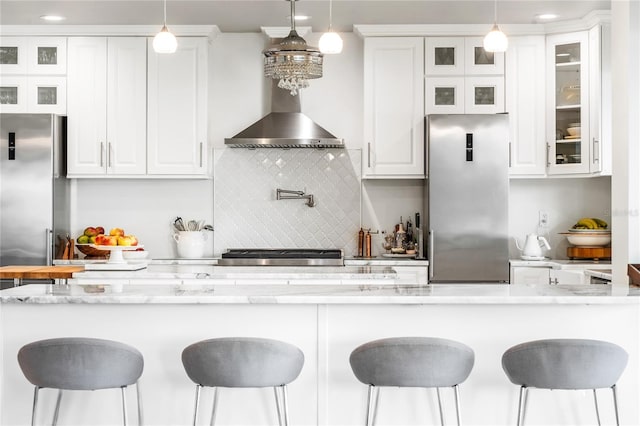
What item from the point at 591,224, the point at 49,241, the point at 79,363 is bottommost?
the point at 79,363

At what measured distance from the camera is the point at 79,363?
2.72m

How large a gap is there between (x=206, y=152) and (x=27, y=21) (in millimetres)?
1616

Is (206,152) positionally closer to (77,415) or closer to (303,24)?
(303,24)

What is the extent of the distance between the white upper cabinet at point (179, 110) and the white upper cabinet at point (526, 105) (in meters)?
2.29

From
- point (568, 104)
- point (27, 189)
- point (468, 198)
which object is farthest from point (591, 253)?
point (27, 189)

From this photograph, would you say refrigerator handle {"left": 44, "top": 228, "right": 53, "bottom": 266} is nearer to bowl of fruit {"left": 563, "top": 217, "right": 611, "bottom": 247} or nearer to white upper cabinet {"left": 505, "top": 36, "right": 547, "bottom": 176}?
white upper cabinet {"left": 505, "top": 36, "right": 547, "bottom": 176}

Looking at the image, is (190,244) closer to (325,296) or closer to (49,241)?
(49,241)

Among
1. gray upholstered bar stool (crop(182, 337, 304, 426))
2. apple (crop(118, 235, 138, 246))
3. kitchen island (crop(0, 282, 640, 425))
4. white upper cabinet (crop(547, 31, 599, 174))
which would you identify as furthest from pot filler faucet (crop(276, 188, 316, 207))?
gray upholstered bar stool (crop(182, 337, 304, 426))

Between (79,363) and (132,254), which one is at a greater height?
(132,254)

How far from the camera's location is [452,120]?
5320 millimetres

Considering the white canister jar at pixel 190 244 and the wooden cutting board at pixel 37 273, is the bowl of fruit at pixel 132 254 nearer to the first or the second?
the white canister jar at pixel 190 244

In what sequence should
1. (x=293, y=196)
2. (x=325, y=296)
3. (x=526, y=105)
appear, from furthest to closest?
(x=293, y=196), (x=526, y=105), (x=325, y=296)

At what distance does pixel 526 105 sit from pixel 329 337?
10.2ft

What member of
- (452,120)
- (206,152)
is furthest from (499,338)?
(206,152)
